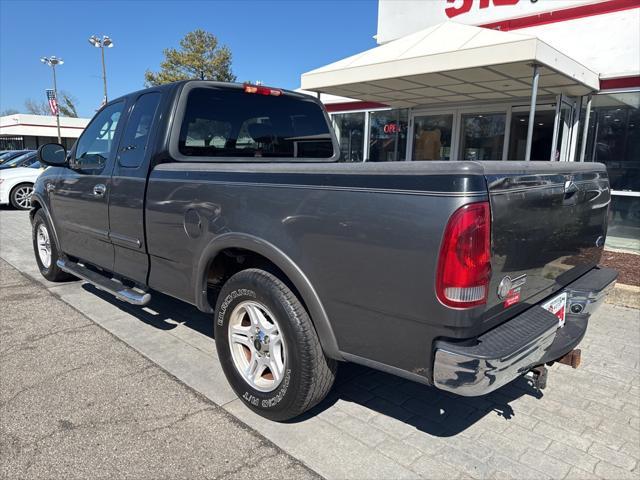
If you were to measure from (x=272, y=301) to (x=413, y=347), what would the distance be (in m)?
0.86

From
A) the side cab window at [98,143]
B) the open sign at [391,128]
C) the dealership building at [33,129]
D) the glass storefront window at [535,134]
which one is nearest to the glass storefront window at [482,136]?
the glass storefront window at [535,134]

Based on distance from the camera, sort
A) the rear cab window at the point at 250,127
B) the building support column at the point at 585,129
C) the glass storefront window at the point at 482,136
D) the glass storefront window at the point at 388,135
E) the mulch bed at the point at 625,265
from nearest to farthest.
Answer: the rear cab window at the point at 250,127 → the mulch bed at the point at 625,265 → the building support column at the point at 585,129 → the glass storefront window at the point at 482,136 → the glass storefront window at the point at 388,135

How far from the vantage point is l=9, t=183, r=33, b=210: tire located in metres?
12.7

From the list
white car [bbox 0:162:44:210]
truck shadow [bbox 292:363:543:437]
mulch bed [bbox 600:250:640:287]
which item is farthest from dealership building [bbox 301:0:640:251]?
white car [bbox 0:162:44:210]

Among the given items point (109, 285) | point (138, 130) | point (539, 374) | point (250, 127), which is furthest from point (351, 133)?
point (539, 374)

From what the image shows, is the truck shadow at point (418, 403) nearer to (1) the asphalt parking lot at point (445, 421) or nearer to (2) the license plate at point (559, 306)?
(1) the asphalt parking lot at point (445, 421)

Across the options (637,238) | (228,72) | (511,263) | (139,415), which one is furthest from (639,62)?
(228,72)

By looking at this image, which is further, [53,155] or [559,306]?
[53,155]

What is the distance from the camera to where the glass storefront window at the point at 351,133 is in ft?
39.1

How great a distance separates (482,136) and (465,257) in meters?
8.93

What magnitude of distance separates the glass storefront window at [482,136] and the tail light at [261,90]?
695 cm

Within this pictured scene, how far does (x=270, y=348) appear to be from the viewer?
9.11 feet

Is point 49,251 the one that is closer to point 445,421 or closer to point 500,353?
point 445,421

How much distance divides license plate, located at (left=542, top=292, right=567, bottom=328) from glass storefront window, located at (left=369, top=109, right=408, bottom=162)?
341 inches
